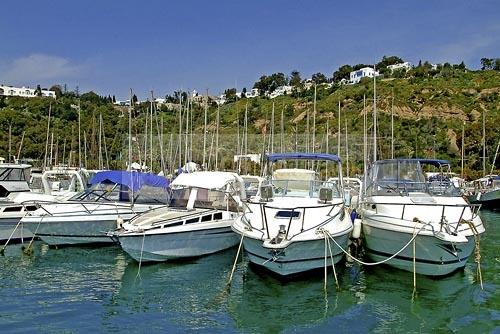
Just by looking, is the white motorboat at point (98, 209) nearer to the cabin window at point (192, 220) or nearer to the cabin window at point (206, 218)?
the cabin window at point (192, 220)

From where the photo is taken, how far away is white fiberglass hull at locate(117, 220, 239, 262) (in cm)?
1681

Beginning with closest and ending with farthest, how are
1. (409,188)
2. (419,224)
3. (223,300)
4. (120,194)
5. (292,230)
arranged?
Answer: (223,300) → (292,230) → (419,224) → (409,188) → (120,194)

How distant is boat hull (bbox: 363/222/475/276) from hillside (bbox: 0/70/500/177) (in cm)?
3800

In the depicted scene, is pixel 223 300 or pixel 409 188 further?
pixel 409 188

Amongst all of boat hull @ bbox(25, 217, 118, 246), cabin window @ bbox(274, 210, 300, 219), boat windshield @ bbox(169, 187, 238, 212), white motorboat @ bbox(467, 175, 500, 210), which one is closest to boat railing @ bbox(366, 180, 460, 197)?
cabin window @ bbox(274, 210, 300, 219)

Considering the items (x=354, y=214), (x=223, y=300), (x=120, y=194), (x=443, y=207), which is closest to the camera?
(x=223, y=300)

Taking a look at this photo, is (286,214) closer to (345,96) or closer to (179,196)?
(179,196)

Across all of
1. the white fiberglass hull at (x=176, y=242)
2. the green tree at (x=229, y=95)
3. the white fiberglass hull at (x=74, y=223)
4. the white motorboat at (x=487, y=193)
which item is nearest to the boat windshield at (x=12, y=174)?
the white fiberglass hull at (x=74, y=223)

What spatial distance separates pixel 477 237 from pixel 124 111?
9554 cm

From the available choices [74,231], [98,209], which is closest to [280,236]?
[98,209]

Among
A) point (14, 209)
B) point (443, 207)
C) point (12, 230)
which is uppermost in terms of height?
point (443, 207)

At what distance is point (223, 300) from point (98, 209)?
29.2 feet

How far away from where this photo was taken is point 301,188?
1898 cm

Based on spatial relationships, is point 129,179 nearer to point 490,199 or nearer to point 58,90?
point 490,199
